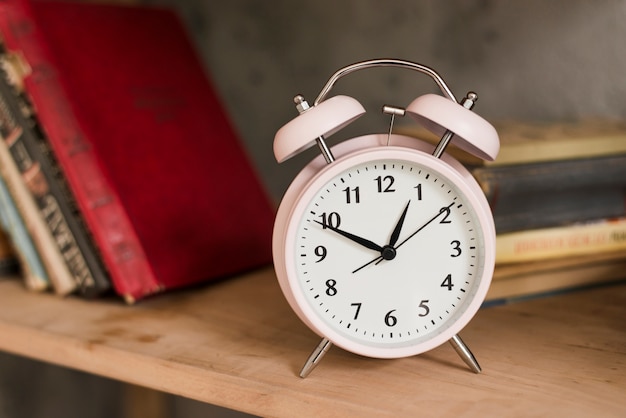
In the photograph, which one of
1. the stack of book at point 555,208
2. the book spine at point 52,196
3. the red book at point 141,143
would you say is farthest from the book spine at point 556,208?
the book spine at point 52,196

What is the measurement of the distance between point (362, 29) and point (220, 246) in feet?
1.39

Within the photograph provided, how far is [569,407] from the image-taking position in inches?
22.5

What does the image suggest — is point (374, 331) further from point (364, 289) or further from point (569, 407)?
point (569, 407)

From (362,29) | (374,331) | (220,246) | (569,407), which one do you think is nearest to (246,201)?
(220,246)

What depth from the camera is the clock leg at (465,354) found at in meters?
0.65

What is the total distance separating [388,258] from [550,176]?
286 millimetres

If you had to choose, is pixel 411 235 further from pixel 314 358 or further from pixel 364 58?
pixel 364 58

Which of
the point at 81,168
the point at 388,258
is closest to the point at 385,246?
the point at 388,258

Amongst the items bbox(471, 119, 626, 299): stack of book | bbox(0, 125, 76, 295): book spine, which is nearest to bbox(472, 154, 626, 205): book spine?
bbox(471, 119, 626, 299): stack of book

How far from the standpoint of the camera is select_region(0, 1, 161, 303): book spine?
847 mm

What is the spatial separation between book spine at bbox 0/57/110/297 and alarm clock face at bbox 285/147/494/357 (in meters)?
0.34

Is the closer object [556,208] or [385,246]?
[385,246]

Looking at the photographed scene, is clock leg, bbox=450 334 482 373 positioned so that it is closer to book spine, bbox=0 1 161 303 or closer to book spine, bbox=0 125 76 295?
book spine, bbox=0 1 161 303

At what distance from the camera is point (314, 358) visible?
65cm
